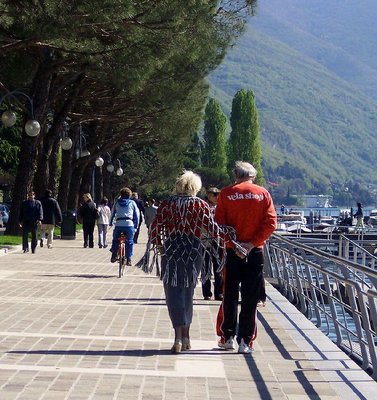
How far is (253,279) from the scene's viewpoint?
1020cm

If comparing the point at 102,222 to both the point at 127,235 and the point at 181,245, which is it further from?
the point at 181,245

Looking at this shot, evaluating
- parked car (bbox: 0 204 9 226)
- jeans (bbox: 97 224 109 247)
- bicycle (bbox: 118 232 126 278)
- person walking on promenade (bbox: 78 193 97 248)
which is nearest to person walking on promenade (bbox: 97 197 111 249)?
jeans (bbox: 97 224 109 247)

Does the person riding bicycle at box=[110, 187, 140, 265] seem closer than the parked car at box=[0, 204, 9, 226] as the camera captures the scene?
Yes

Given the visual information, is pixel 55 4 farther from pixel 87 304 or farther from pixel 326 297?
pixel 326 297

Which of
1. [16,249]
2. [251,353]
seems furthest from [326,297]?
[16,249]

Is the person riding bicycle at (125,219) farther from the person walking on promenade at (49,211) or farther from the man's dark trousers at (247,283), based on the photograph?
the man's dark trousers at (247,283)

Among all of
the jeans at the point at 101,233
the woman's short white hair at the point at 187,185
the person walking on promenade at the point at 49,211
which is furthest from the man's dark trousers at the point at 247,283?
the jeans at the point at 101,233

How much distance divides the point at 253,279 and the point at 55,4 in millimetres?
14743

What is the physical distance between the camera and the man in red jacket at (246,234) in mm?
10141

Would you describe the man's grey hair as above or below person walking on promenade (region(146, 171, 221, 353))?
above

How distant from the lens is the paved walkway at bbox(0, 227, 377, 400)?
8.21 m

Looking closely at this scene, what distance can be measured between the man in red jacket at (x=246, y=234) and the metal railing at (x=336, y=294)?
0.78m

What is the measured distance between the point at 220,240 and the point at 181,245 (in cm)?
44

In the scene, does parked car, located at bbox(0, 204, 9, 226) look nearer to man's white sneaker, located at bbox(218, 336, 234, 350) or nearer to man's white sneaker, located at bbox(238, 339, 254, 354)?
man's white sneaker, located at bbox(218, 336, 234, 350)
